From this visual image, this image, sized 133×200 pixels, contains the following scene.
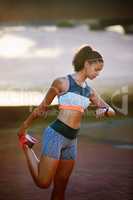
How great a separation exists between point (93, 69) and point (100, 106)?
11.5 inches

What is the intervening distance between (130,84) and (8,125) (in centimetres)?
102

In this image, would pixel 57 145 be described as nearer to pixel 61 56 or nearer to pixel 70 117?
pixel 70 117

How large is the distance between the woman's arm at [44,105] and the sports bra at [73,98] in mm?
66

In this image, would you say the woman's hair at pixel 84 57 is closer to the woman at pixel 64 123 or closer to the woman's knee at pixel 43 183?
the woman at pixel 64 123

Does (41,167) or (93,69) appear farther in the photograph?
(93,69)

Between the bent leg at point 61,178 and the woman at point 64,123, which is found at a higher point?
the woman at point 64,123

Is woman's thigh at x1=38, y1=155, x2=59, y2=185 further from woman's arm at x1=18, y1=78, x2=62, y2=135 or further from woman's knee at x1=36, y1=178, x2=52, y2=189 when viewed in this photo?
woman's arm at x1=18, y1=78, x2=62, y2=135

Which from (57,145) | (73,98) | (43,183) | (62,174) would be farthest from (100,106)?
(43,183)

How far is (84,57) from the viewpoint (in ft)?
11.0

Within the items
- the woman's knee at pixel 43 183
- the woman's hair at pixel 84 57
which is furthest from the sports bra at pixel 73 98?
the woman's knee at pixel 43 183

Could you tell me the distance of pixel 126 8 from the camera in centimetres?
346

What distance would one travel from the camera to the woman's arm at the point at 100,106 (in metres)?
3.34

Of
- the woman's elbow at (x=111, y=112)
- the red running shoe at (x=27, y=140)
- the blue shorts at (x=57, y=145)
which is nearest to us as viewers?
the blue shorts at (x=57, y=145)

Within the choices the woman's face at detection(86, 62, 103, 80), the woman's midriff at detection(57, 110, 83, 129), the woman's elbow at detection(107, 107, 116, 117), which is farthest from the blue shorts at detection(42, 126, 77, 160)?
the woman's face at detection(86, 62, 103, 80)
